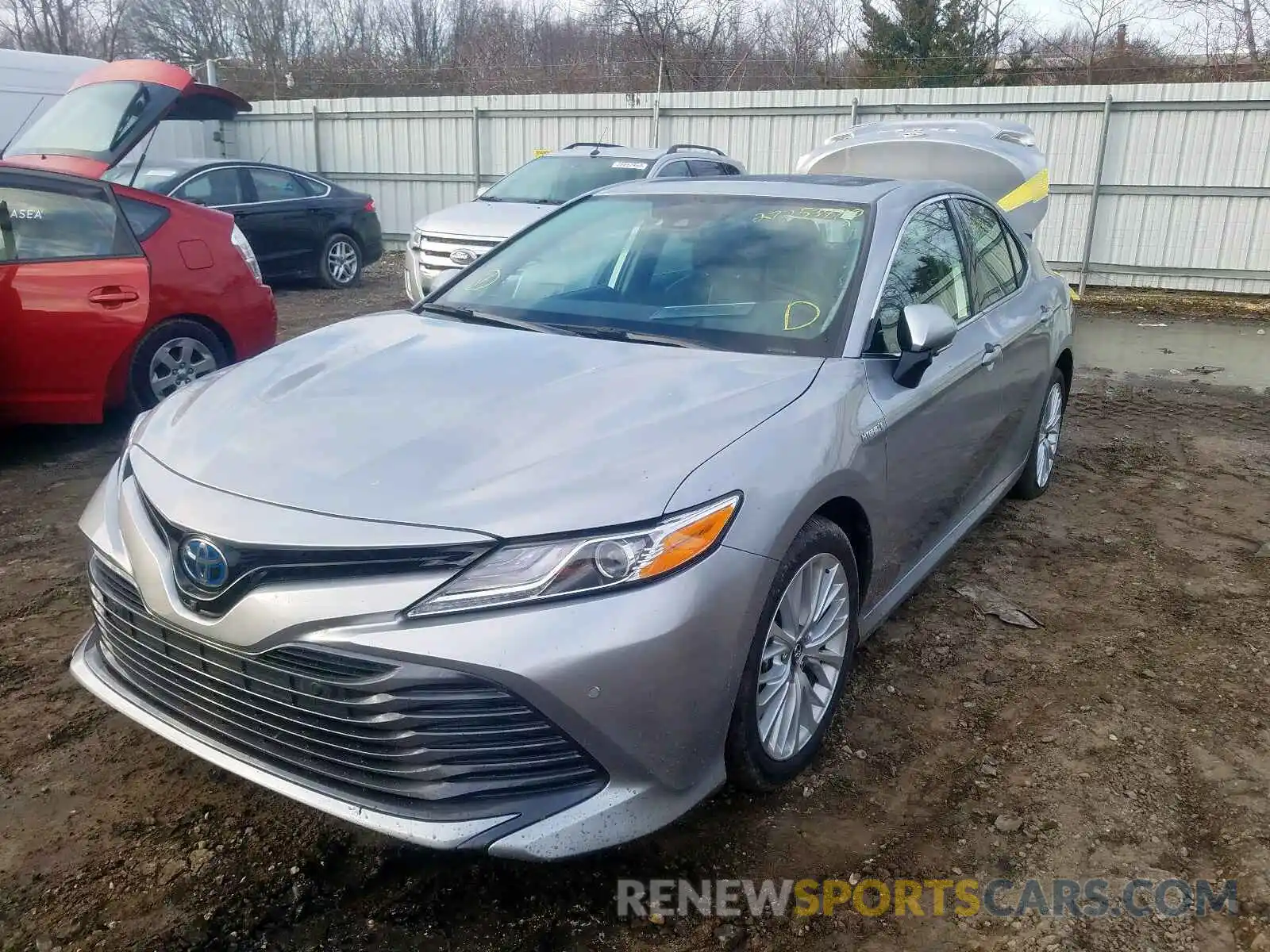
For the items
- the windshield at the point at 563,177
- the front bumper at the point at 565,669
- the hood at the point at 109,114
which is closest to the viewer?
the front bumper at the point at 565,669

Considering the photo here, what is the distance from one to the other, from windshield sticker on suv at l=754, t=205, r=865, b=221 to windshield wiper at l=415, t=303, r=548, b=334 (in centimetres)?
91

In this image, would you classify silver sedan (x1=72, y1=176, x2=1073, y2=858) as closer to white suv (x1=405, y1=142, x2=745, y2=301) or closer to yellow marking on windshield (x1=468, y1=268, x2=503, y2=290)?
yellow marking on windshield (x1=468, y1=268, x2=503, y2=290)

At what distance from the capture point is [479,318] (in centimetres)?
347

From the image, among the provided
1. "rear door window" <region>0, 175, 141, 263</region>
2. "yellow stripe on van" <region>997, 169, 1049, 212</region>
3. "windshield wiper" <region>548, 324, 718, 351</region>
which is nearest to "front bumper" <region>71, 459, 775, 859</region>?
"windshield wiper" <region>548, 324, 718, 351</region>

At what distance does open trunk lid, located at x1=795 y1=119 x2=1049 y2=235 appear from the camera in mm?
7109

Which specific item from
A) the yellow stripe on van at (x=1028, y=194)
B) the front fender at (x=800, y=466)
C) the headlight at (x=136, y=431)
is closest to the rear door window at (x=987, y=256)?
the front fender at (x=800, y=466)

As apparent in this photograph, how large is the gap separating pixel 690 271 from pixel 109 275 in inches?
137

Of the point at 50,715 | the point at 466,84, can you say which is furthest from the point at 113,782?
the point at 466,84

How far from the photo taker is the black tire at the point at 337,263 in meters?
12.1

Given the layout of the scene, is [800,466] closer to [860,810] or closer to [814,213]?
[860,810]

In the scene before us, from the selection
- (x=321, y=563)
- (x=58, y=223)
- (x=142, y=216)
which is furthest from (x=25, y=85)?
(x=321, y=563)

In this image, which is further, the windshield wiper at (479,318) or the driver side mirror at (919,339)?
the windshield wiper at (479,318)

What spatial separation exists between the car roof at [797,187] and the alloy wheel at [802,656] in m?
1.50

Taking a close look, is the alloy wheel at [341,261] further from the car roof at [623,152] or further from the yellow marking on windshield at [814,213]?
the yellow marking on windshield at [814,213]
